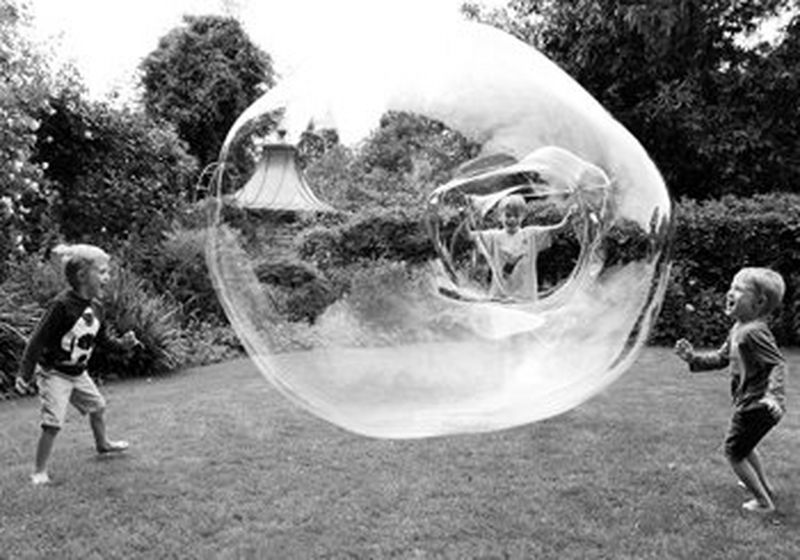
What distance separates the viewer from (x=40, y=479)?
470cm

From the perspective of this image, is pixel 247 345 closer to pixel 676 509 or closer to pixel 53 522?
pixel 53 522

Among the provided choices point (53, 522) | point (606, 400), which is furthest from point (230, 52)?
point (53, 522)

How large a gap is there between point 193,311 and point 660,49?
26.7 feet

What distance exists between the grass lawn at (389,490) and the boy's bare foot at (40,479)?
0.08 m

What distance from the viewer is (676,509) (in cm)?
423

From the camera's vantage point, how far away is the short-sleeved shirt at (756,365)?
411 cm

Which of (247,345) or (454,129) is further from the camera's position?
(247,345)

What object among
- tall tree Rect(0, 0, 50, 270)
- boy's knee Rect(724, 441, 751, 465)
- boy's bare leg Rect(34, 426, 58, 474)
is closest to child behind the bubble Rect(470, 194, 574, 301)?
boy's knee Rect(724, 441, 751, 465)

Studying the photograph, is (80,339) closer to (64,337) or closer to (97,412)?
(64,337)

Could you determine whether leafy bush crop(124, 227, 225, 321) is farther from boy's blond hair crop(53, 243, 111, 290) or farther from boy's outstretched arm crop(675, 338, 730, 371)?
boy's outstretched arm crop(675, 338, 730, 371)

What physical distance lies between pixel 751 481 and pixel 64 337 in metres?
3.73

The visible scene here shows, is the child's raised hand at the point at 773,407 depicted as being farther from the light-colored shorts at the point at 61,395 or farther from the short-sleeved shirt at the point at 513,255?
the light-colored shorts at the point at 61,395

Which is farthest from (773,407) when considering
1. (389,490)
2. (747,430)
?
(389,490)

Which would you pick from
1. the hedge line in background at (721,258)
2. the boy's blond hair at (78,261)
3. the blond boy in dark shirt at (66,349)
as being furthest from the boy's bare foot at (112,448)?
the hedge line in background at (721,258)
